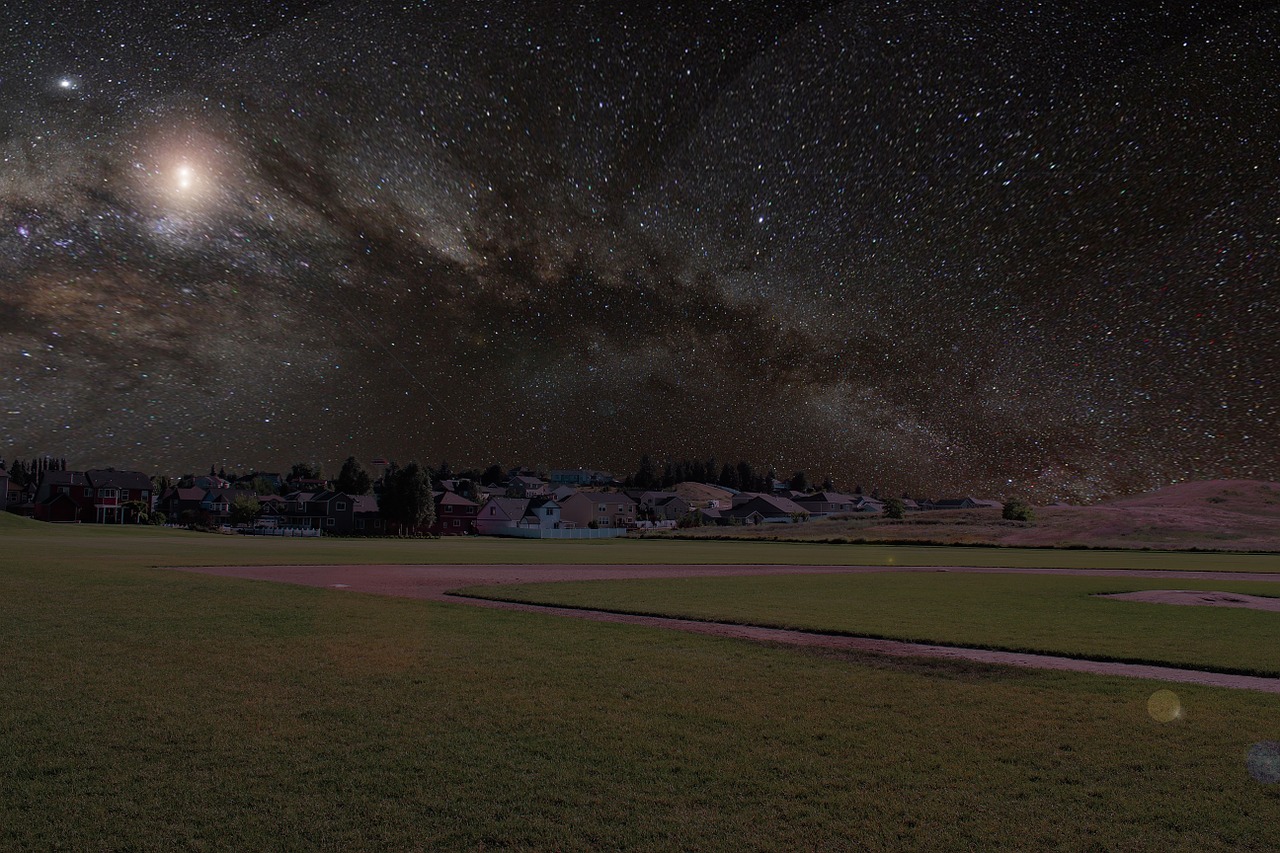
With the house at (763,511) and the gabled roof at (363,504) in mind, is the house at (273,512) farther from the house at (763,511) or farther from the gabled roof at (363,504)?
the house at (763,511)

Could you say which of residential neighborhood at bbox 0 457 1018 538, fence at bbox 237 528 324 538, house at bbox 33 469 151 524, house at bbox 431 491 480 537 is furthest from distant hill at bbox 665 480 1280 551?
house at bbox 33 469 151 524

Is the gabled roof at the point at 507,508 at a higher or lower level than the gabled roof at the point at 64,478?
lower

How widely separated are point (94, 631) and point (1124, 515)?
4519 inches

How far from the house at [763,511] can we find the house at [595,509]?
27430 mm

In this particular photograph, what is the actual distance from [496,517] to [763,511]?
6923 centimetres

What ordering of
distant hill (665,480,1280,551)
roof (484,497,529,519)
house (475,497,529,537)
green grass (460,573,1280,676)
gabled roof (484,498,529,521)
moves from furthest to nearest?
roof (484,497,529,519) < gabled roof (484,498,529,521) < house (475,497,529,537) < distant hill (665,480,1280,551) < green grass (460,573,1280,676)

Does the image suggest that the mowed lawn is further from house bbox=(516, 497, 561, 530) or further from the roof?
house bbox=(516, 497, 561, 530)

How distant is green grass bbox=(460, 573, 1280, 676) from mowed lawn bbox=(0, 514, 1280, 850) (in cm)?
387

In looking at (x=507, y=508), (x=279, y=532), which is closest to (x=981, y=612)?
(x=279, y=532)

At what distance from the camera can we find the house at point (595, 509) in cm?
15500

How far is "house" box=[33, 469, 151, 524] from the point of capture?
5044 inches

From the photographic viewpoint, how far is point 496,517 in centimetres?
13275

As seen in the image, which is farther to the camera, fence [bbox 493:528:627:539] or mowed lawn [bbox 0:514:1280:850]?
fence [bbox 493:528:627:539]

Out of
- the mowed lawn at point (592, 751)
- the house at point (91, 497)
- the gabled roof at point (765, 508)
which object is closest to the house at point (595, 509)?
the gabled roof at point (765, 508)
